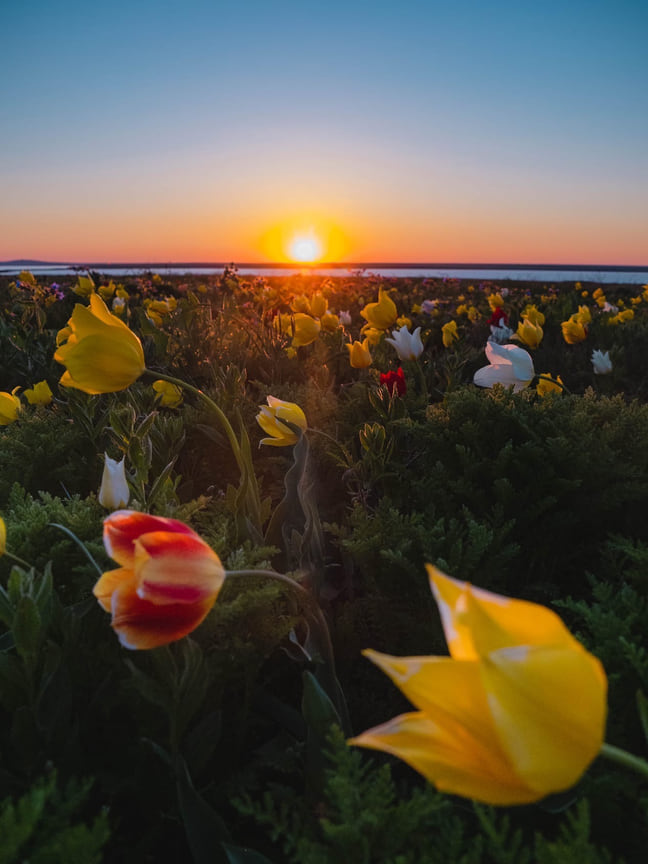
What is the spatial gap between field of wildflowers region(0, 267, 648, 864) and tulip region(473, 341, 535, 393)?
0.04 ft

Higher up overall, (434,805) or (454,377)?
(454,377)

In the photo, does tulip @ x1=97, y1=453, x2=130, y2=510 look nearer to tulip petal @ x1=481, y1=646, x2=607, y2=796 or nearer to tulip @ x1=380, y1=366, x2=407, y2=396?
tulip petal @ x1=481, y1=646, x2=607, y2=796

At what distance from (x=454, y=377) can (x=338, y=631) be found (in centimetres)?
160

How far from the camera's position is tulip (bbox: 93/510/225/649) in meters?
0.61

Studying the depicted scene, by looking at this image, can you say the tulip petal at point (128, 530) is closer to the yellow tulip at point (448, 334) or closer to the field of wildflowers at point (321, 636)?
the field of wildflowers at point (321, 636)

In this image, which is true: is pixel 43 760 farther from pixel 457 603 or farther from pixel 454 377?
pixel 454 377

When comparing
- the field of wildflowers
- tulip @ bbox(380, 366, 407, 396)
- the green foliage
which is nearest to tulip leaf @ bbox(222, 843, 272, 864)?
the field of wildflowers

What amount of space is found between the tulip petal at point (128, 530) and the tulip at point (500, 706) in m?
0.30

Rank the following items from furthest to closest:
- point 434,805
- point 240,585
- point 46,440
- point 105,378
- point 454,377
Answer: point 454,377 < point 46,440 < point 105,378 < point 240,585 < point 434,805

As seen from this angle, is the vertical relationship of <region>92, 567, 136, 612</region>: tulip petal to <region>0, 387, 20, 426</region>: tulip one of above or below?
above

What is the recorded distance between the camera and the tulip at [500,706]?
0.41 metres

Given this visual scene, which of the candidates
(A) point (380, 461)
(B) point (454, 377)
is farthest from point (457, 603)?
(B) point (454, 377)

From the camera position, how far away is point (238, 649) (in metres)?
0.88

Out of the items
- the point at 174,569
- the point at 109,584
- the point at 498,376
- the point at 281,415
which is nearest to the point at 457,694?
the point at 174,569
